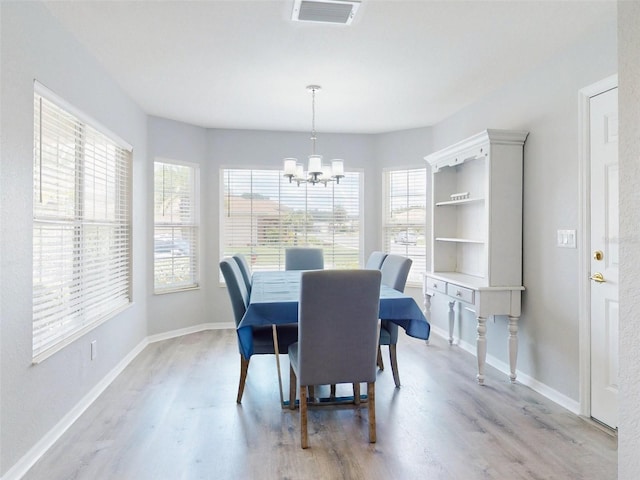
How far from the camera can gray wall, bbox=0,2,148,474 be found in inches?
78.5

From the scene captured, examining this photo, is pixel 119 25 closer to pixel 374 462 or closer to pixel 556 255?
pixel 374 462

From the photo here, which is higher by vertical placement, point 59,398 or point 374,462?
point 59,398

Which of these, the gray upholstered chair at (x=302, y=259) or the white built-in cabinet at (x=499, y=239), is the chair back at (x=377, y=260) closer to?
the white built-in cabinet at (x=499, y=239)

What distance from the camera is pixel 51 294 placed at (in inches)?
99.7

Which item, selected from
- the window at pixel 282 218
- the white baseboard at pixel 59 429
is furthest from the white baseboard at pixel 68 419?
Answer: the window at pixel 282 218

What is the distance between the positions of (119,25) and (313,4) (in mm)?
1252

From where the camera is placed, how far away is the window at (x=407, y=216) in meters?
5.28

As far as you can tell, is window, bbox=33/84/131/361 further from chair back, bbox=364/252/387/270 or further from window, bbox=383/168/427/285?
window, bbox=383/168/427/285

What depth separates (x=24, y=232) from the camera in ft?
7.12

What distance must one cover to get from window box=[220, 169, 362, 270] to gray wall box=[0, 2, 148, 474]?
2536 millimetres

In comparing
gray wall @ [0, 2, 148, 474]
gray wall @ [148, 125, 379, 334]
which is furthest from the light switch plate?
gray wall @ [0, 2, 148, 474]

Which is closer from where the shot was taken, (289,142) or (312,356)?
(312,356)

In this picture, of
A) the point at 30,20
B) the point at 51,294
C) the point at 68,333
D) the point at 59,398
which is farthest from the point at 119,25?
the point at 59,398

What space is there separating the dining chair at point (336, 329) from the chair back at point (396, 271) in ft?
3.56
